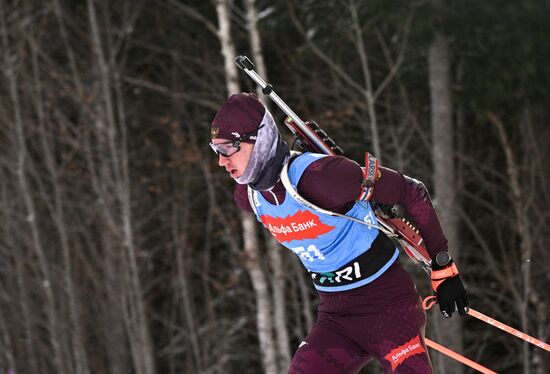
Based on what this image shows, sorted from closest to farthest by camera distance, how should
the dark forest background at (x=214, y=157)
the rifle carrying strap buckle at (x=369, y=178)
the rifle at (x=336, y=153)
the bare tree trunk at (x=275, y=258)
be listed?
the rifle carrying strap buckle at (x=369, y=178) < the rifle at (x=336, y=153) < the bare tree trunk at (x=275, y=258) < the dark forest background at (x=214, y=157)

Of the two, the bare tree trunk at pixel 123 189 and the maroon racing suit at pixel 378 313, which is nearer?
the maroon racing suit at pixel 378 313

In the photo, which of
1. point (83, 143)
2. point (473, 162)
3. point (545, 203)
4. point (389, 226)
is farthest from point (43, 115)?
point (389, 226)

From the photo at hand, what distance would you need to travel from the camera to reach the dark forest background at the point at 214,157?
8.35 meters

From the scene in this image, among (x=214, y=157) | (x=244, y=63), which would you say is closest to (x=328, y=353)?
(x=244, y=63)

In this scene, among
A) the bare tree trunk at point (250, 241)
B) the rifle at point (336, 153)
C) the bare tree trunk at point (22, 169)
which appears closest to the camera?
the rifle at point (336, 153)

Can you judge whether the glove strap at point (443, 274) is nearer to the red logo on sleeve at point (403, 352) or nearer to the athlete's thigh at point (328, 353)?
the red logo on sleeve at point (403, 352)

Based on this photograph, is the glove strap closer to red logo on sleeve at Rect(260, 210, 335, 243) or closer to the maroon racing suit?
the maroon racing suit

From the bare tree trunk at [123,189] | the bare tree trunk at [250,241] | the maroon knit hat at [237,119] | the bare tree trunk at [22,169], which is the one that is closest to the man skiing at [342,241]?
the maroon knit hat at [237,119]

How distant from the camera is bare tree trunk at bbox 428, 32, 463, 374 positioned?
8.46 meters

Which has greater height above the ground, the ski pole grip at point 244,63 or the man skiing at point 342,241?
the ski pole grip at point 244,63

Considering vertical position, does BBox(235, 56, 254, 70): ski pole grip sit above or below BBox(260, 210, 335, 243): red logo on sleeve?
above

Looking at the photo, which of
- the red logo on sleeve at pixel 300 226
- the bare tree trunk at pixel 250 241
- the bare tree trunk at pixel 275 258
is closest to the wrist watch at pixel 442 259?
the red logo on sleeve at pixel 300 226

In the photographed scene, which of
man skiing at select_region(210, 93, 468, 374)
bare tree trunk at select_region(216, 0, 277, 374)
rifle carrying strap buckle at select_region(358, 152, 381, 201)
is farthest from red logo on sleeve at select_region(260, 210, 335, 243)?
bare tree trunk at select_region(216, 0, 277, 374)

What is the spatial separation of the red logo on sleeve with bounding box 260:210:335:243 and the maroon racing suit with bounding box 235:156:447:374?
7 cm
